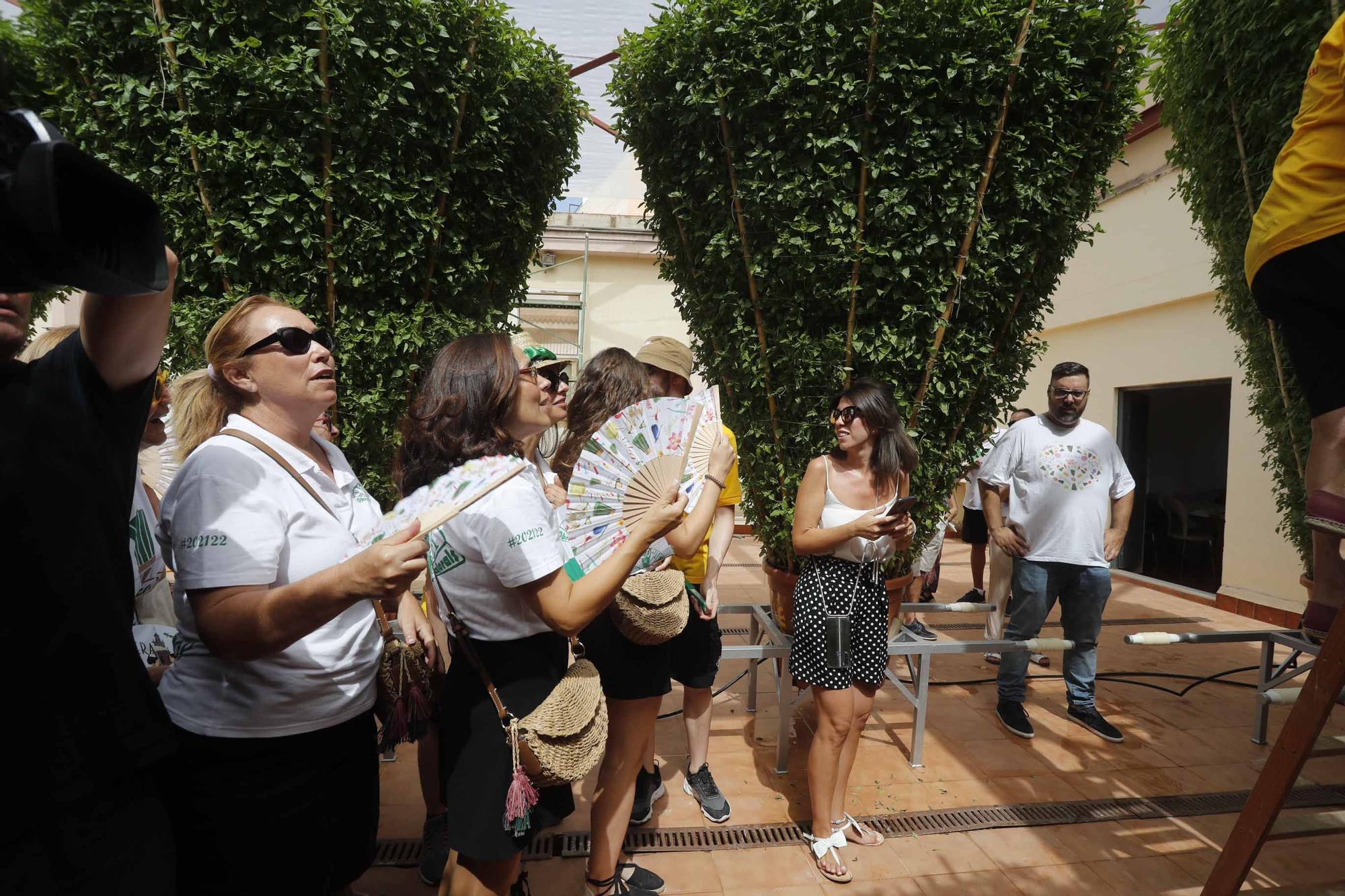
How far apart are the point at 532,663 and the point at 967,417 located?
9.44 feet

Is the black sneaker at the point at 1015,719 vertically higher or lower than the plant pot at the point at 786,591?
lower

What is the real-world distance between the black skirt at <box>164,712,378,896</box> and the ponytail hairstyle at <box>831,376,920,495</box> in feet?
7.64

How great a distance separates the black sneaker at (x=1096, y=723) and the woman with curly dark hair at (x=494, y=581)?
12.4ft

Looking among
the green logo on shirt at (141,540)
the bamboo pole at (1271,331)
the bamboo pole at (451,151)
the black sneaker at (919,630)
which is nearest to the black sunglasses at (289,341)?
the green logo on shirt at (141,540)

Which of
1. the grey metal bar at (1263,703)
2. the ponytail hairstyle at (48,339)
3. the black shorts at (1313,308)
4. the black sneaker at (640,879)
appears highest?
the black shorts at (1313,308)

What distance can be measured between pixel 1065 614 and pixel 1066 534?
605 mm

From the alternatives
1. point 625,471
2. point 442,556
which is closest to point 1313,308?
point 625,471

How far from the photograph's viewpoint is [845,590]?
2.97 metres

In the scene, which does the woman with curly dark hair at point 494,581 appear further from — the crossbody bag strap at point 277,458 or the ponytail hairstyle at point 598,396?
the ponytail hairstyle at point 598,396

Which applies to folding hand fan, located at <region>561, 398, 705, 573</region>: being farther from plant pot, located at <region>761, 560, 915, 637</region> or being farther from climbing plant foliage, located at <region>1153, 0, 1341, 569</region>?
climbing plant foliage, located at <region>1153, 0, 1341, 569</region>

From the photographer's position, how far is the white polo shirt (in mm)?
1376

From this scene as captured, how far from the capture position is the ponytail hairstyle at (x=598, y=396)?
2625mm

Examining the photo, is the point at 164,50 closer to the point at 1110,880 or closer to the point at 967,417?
the point at 967,417

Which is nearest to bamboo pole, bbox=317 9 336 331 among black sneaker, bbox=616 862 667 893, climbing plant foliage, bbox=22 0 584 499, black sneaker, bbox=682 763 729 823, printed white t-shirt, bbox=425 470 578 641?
climbing plant foliage, bbox=22 0 584 499
